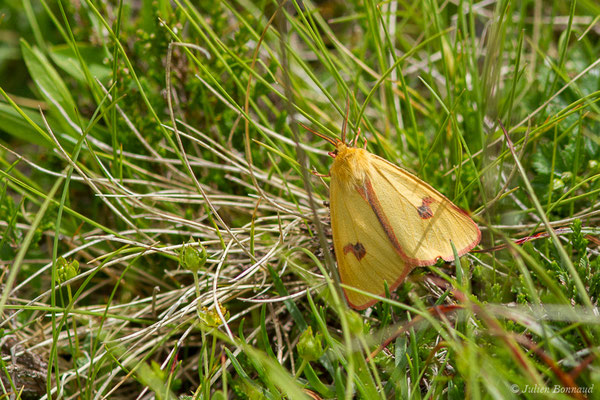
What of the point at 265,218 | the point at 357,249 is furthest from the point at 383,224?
the point at 265,218

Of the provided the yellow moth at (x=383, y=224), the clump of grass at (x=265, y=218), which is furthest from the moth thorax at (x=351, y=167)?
the clump of grass at (x=265, y=218)

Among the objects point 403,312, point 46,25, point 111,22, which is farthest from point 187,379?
point 46,25

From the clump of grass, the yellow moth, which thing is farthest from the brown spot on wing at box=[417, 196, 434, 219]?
the clump of grass

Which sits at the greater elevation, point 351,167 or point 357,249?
point 351,167

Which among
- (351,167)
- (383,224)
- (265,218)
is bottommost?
(265,218)

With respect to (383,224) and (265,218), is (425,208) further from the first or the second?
(265,218)

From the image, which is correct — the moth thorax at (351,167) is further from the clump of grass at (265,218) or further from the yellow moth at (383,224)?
the clump of grass at (265,218)

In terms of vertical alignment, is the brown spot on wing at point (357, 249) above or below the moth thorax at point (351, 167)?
below

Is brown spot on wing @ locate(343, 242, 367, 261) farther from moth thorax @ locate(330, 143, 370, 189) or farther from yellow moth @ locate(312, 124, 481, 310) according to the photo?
moth thorax @ locate(330, 143, 370, 189)
